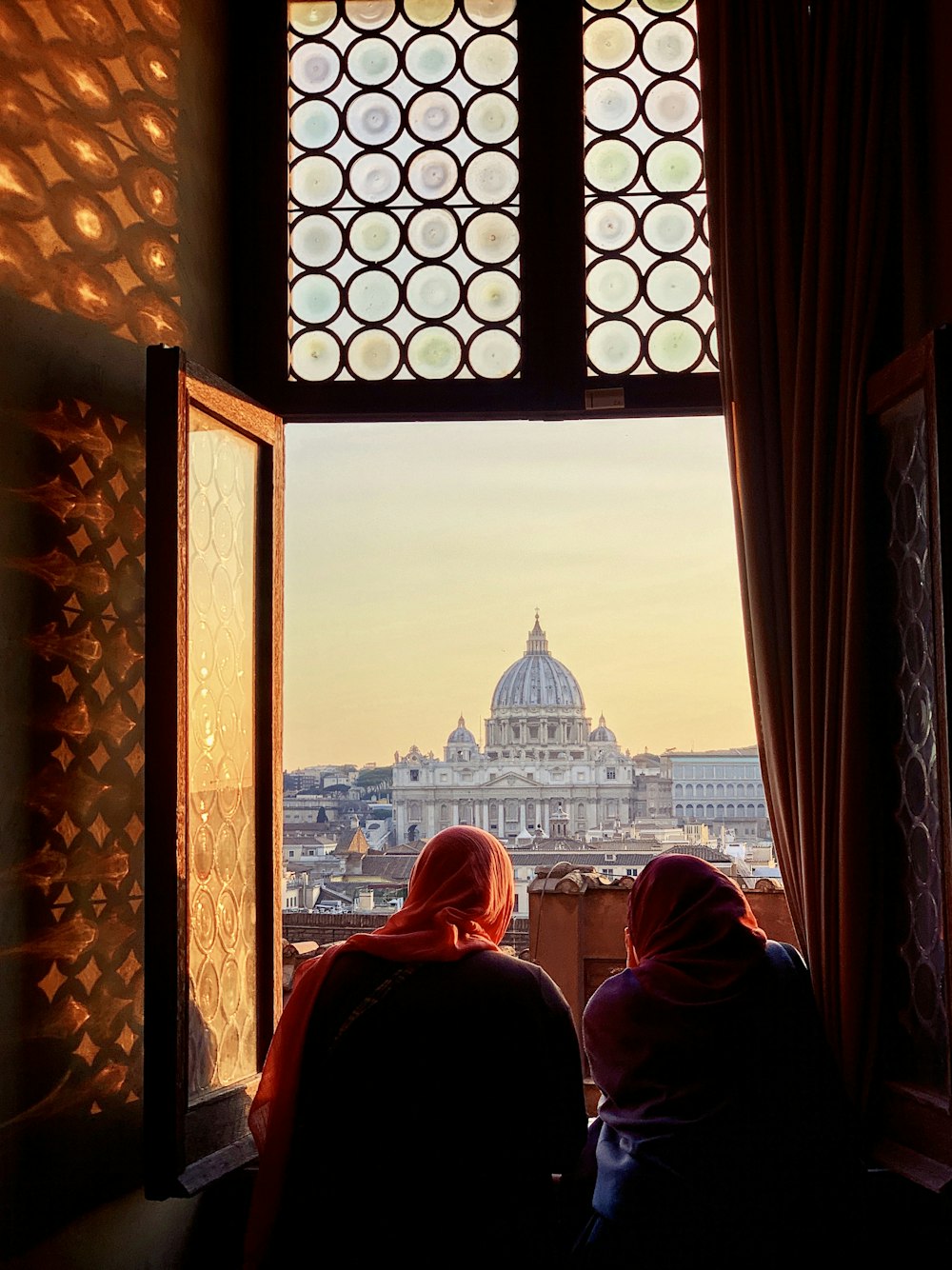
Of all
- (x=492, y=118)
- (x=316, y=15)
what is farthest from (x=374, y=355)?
(x=316, y=15)

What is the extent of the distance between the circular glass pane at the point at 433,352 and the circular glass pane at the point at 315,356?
0.17m

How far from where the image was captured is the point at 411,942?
177cm

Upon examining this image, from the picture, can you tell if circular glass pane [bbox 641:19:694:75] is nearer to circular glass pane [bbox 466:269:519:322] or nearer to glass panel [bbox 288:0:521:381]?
glass panel [bbox 288:0:521:381]

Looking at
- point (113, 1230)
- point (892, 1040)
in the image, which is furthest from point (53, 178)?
point (892, 1040)

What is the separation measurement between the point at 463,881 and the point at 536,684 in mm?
1933

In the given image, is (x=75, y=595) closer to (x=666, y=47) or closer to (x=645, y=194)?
(x=645, y=194)

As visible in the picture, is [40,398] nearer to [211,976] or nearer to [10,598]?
[10,598]

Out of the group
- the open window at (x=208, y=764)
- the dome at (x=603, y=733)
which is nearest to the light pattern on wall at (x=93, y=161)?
the open window at (x=208, y=764)

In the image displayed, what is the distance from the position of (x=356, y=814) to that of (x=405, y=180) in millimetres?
1498

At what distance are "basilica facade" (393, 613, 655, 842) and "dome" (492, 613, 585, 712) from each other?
0.14m

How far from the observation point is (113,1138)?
1.87m

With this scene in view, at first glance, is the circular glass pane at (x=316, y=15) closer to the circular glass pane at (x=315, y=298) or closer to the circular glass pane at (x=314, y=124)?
the circular glass pane at (x=314, y=124)

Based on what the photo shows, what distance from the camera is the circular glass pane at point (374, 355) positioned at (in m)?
2.46

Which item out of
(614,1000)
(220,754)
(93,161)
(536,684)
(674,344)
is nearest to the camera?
(614,1000)
